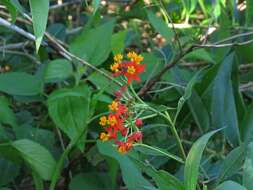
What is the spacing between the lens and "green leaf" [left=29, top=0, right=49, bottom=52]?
2.44ft

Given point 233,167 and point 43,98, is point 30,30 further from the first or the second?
point 233,167

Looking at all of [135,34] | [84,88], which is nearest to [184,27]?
[135,34]

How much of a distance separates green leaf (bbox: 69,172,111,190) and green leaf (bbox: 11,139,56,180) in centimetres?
11

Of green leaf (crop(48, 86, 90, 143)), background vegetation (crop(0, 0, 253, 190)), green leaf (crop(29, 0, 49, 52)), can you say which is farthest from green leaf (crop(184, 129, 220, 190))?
green leaf (crop(48, 86, 90, 143))

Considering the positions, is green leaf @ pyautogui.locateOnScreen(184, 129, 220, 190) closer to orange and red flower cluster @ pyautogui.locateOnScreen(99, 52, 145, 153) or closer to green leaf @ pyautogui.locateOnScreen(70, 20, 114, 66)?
orange and red flower cluster @ pyautogui.locateOnScreen(99, 52, 145, 153)

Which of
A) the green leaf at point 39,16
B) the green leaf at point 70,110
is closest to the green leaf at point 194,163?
the green leaf at point 39,16

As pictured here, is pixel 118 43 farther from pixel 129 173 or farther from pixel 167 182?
pixel 167 182

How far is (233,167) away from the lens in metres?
0.97

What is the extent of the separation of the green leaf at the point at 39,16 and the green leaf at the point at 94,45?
1.73ft

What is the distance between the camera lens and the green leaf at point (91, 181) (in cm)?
125

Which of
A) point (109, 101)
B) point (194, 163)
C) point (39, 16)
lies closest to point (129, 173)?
point (109, 101)

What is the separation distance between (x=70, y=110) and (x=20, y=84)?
0.53ft

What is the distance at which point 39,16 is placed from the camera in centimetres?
75

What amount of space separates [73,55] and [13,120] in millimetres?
184
